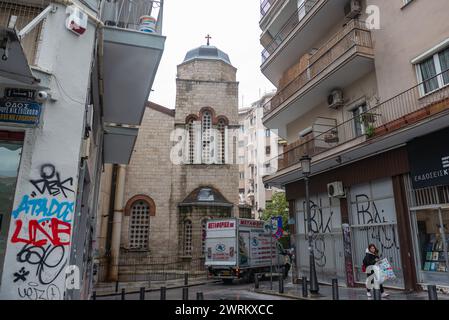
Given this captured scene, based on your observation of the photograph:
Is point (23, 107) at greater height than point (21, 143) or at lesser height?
greater

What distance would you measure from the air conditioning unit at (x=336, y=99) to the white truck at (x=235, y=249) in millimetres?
7254

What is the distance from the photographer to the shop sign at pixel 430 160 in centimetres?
1002

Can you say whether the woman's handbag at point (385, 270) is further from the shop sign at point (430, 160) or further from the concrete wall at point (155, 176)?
the concrete wall at point (155, 176)

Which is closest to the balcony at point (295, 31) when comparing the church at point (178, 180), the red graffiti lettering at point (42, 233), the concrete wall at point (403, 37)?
the concrete wall at point (403, 37)

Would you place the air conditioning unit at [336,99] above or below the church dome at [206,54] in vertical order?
below

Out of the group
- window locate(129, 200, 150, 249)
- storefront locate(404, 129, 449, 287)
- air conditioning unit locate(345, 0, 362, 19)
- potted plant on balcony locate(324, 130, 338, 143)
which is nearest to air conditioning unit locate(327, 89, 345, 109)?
potted plant on balcony locate(324, 130, 338, 143)

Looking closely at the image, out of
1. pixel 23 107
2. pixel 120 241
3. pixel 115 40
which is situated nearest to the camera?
pixel 23 107

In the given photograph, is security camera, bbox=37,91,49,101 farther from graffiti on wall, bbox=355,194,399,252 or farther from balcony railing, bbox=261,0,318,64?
balcony railing, bbox=261,0,318,64

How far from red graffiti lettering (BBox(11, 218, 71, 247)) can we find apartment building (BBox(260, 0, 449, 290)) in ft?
30.3

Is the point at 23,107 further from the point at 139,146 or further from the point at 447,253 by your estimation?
the point at 139,146

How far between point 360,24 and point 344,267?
9.54m

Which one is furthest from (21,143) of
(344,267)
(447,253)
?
(344,267)

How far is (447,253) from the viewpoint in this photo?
10133 mm

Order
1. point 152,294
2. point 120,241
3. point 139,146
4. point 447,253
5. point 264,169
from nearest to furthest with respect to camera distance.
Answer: point 447,253 < point 152,294 < point 120,241 < point 139,146 < point 264,169
